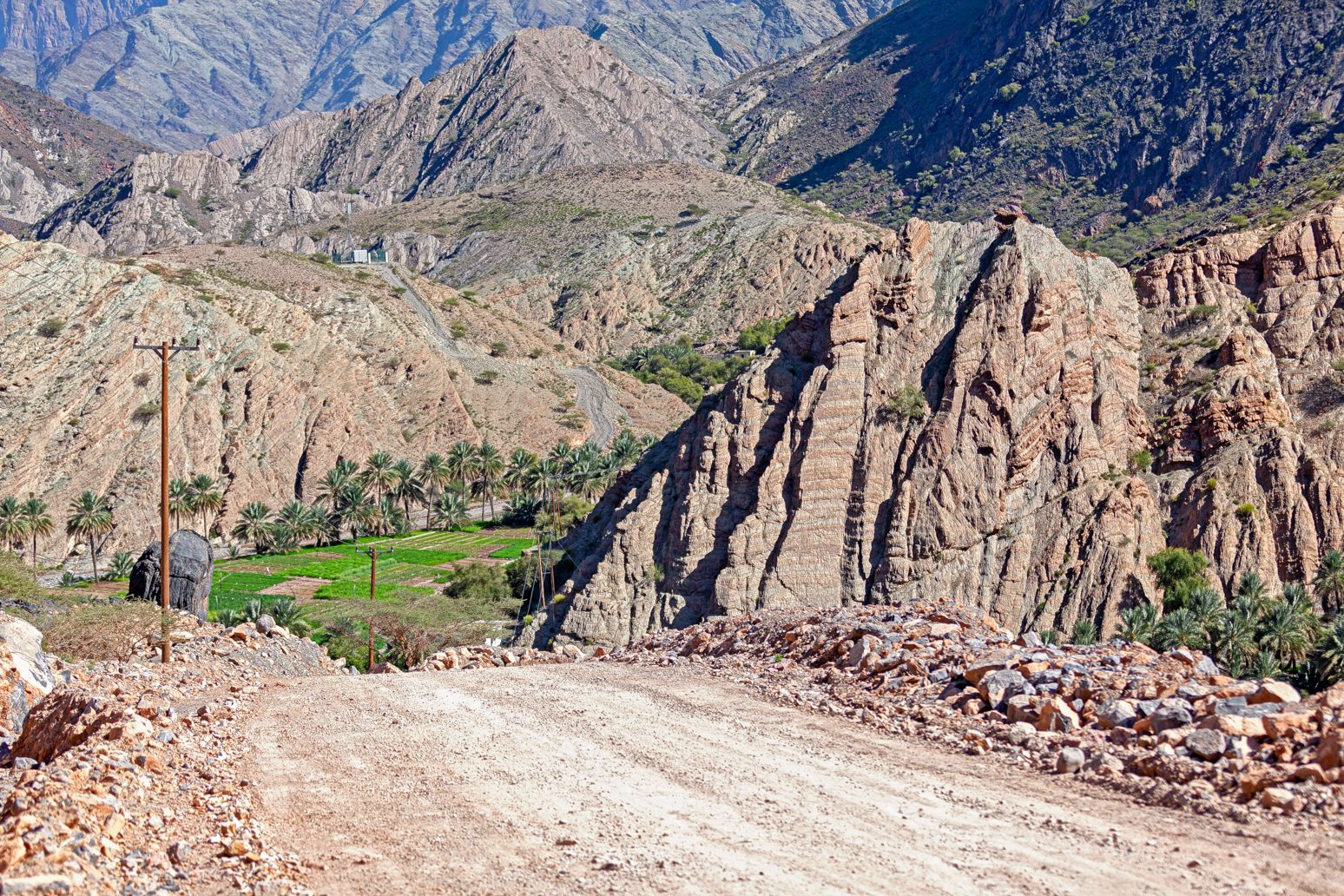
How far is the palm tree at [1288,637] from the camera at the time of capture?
3772 cm

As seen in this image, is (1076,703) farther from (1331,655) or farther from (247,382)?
(247,382)

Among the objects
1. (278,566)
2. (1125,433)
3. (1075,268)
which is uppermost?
(1075,268)

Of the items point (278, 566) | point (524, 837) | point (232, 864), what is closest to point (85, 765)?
point (232, 864)

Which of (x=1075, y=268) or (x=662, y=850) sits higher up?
(x=1075, y=268)

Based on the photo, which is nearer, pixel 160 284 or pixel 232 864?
pixel 232 864

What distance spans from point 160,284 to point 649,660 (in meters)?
97.7

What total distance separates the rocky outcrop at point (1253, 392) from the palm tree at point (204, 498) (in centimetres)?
6602

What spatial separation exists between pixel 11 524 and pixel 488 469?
33.8 meters

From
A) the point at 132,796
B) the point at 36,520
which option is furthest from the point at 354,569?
the point at 132,796

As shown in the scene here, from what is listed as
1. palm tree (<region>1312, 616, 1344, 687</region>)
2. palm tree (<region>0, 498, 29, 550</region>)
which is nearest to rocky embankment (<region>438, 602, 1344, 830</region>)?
palm tree (<region>1312, 616, 1344, 687</region>)

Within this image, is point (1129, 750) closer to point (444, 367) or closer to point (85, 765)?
point (85, 765)

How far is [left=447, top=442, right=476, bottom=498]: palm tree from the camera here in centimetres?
10462

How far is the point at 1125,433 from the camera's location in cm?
4484

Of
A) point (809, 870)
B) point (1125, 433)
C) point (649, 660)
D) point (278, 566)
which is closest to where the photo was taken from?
point (809, 870)
